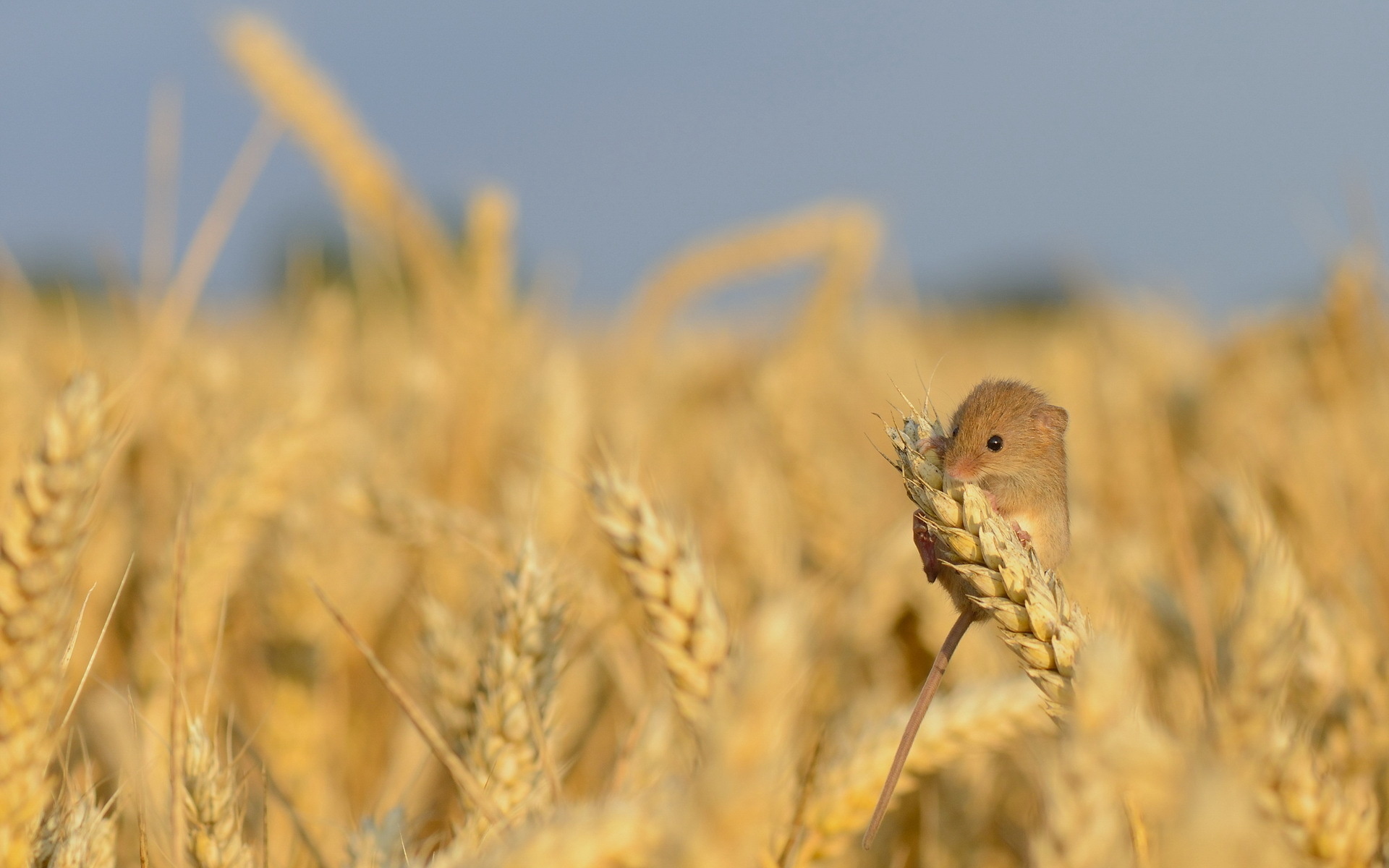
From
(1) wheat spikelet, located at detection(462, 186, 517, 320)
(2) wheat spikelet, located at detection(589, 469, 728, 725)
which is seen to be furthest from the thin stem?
(1) wheat spikelet, located at detection(462, 186, 517, 320)

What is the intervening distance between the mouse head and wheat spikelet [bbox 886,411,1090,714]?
32 cm

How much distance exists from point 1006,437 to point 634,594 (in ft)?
1.91

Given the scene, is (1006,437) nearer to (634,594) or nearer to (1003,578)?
(1003,578)

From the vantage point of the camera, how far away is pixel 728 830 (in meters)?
0.67

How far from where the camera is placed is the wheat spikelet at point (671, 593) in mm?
1201

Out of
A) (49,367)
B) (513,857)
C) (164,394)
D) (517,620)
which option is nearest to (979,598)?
(513,857)

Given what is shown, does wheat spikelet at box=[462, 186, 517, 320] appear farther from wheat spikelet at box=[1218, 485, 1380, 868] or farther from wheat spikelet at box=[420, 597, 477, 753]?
wheat spikelet at box=[1218, 485, 1380, 868]

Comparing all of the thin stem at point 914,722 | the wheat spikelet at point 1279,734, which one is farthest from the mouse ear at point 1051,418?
the thin stem at point 914,722

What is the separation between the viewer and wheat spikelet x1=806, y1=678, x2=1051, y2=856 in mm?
1260

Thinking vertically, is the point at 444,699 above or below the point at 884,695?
above

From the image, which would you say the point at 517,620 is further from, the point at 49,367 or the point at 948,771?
the point at 49,367

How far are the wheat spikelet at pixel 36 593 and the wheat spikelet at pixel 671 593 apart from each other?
0.62 m

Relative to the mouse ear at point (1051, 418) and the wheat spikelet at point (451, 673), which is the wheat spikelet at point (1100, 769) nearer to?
the mouse ear at point (1051, 418)

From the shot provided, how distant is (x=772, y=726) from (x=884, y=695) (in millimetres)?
1557
